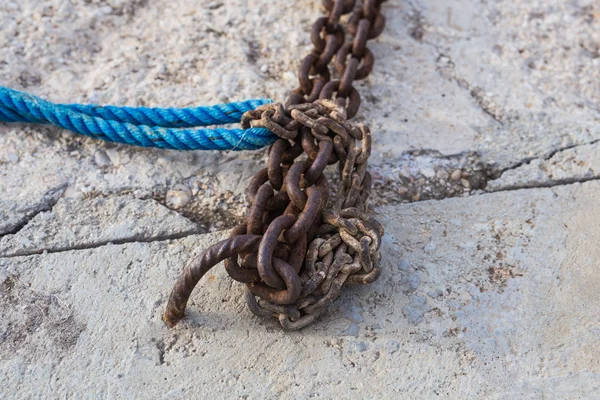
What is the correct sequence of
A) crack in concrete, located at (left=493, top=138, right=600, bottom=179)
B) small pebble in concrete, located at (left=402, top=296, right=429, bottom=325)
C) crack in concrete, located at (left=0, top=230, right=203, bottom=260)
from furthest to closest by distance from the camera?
crack in concrete, located at (left=493, top=138, right=600, bottom=179) < crack in concrete, located at (left=0, top=230, right=203, bottom=260) < small pebble in concrete, located at (left=402, top=296, right=429, bottom=325)

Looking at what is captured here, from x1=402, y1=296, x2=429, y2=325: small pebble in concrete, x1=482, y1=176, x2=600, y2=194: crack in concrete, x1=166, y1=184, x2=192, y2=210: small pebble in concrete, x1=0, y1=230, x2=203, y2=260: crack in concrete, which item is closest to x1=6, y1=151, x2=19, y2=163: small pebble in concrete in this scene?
Result: x1=0, y1=230, x2=203, y2=260: crack in concrete

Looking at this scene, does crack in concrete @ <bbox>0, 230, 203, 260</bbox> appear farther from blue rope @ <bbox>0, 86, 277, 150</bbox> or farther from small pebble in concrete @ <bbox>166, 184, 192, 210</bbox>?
blue rope @ <bbox>0, 86, 277, 150</bbox>

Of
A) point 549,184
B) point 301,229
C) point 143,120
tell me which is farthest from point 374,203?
point 143,120

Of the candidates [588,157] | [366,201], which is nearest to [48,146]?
[366,201]

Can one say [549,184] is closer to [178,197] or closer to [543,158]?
[543,158]

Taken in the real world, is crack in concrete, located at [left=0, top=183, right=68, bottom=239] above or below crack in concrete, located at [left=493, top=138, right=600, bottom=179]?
above

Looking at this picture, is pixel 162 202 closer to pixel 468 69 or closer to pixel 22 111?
pixel 22 111

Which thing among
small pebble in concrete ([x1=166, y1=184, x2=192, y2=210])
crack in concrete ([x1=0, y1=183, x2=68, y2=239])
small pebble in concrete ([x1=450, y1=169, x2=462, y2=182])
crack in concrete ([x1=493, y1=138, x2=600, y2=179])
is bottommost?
crack in concrete ([x1=493, y1=138, x2=600, y2=179])
